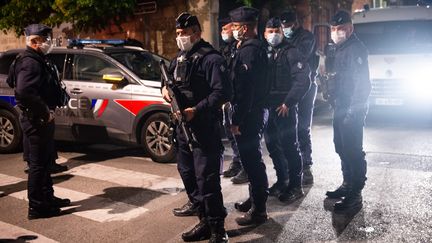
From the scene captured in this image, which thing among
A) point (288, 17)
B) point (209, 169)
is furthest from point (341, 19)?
point (209, 169)

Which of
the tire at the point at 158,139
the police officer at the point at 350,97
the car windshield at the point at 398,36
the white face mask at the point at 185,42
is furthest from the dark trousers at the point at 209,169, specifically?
the car windshield at the point at 398,36

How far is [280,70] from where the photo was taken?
4621 mm

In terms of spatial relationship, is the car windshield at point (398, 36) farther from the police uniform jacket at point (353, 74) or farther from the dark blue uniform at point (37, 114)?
the dark blue uniform at point (37, 114)

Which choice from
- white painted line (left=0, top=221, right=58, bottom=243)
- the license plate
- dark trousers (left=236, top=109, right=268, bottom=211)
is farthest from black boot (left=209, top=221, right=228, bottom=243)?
the license plate

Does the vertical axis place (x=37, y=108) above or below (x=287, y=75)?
below

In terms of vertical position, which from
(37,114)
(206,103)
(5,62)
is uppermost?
(5,62)

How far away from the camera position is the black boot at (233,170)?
5695mm

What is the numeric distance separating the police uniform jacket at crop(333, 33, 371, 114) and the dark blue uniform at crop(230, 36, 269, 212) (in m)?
0.84

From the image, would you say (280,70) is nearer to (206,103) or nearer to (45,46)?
(206,103)

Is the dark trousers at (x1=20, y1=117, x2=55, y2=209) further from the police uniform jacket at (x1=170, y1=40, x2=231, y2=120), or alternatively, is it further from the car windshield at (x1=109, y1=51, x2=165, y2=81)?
the car windshield at (x1=109, y1=51, x2=165, y2=81)

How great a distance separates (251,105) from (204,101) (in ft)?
1.73

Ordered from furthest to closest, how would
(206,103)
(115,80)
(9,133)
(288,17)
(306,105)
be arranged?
(9,133) → (115,80) → (306,105) → (288,17) → (206,103)

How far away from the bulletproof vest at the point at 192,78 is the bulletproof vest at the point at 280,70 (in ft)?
3.92

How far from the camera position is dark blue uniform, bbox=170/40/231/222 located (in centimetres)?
350
